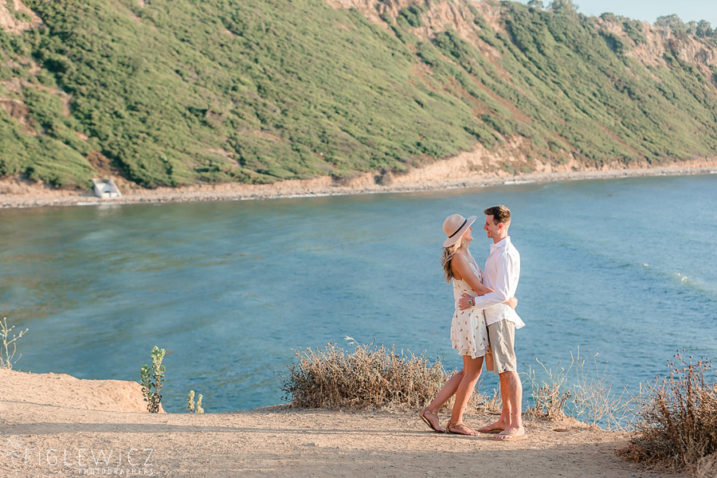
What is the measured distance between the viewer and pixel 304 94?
64.3 metres

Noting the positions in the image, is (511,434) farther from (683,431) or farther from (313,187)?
(313,187)

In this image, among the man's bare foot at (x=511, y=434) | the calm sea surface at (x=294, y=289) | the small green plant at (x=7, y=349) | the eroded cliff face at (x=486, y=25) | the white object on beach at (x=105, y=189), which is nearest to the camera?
the man's bare foot at (x=511, y=434)

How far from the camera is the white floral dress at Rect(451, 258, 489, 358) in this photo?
643 cm

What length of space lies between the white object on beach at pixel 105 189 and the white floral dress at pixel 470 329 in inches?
1722

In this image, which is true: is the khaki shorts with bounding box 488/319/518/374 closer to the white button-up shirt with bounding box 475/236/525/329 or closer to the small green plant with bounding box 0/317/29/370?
the white button-up shirt with bounding box 475/236/525/329

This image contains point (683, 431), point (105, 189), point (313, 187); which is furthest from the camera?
point (313, 187)

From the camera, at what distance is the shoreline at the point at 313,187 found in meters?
44.8

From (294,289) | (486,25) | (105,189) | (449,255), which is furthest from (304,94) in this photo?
(449,255)

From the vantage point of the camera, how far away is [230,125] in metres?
57.2

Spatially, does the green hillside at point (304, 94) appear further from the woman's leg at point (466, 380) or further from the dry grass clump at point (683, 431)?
the dry grass clump at point (683, 431)

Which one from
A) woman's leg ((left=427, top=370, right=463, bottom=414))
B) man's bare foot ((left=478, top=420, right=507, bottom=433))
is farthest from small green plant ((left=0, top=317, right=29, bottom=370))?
man's bare foot ((left=478, top=420, right=507, bottom=433))

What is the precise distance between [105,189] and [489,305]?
1757 inches

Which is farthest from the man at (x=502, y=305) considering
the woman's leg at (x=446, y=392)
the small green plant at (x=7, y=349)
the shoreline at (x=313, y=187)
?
the shoreline at (x=313, y=187)

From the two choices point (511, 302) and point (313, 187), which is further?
point (313, 187)
